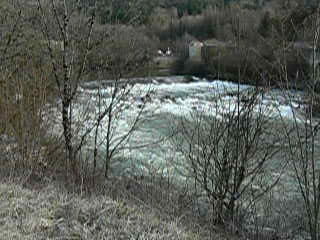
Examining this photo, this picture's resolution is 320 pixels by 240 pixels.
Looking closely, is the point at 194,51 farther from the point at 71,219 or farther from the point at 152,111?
the point at 71,219

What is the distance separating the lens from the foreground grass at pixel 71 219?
3238 mm

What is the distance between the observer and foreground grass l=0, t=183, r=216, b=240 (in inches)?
127

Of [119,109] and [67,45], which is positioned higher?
[67,45]

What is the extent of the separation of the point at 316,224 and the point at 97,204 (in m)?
2.34

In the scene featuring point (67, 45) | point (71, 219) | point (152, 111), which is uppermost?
point (67, 45)

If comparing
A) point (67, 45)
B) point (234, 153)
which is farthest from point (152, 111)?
point (67, 45)

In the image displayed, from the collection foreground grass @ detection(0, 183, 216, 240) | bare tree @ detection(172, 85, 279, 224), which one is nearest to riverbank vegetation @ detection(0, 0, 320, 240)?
bare tree @ detection(172, 85, 279, 224)

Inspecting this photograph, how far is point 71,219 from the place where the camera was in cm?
352

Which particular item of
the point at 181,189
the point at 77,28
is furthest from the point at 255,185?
the point at 77,28

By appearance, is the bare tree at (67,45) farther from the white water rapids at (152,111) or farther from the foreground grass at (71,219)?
the foreground grass at (71,219)

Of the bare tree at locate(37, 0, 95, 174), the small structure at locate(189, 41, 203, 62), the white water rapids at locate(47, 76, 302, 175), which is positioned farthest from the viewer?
the small structure at locate(189, 41, 203, 62)

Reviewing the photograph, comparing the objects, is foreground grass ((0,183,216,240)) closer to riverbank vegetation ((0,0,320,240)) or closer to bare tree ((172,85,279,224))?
riverbank vegetation ((0,0,320,240))

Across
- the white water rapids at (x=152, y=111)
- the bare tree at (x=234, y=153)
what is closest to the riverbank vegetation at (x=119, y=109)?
the bare tree at (x=234, y=153)

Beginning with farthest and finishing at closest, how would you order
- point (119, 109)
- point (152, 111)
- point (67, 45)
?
point (152, 111), point (119, 109), point (67, 45)
